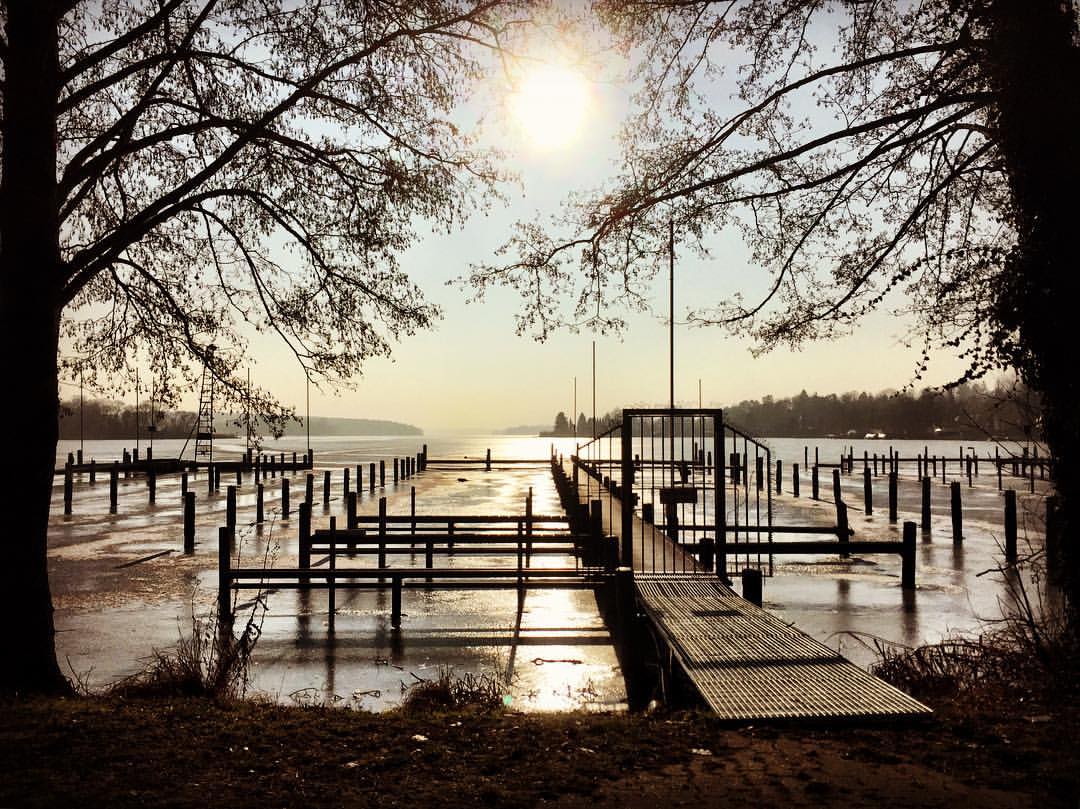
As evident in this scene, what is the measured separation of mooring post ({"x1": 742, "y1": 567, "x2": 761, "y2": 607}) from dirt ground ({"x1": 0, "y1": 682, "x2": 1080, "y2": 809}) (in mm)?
4295

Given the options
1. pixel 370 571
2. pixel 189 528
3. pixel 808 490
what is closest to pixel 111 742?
pixel 370 571

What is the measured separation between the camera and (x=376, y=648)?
1302 cm

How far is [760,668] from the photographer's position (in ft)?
26.3

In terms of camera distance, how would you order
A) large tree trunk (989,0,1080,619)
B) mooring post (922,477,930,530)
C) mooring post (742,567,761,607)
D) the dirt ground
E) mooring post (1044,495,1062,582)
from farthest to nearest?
mooring post (922,477,930,530) → mooring post (742,567,761,607) → mooring post (1044,495,1062,582) → large tree trunk (989,0,1080,619) → the dirt ground

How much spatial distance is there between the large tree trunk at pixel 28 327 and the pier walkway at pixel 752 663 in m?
6.31

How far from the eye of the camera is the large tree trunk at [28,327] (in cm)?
866

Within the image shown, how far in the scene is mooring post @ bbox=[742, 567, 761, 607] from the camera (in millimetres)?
11594

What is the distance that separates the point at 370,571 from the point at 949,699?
902 cm

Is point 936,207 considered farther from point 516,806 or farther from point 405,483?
point 405,483

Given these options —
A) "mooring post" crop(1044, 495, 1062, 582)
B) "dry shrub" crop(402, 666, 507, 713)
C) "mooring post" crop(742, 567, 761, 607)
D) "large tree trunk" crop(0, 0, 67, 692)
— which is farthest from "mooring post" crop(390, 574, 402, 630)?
"mooring post" crop(1044, 495, 1062, 582)

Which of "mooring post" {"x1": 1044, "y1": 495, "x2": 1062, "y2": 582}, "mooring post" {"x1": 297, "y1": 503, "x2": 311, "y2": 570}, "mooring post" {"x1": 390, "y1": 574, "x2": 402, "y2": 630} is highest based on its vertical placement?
"mooring post" {"x1": 1044, "y1": 495, "x2": 1062, "y2": 582}

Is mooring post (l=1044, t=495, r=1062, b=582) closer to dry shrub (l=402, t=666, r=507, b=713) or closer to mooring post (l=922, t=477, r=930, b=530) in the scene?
dry shrub (l=402, t=666, r=507, b=713)

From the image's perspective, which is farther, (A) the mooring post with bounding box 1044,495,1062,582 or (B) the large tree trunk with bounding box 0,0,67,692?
(A) the mooring post with bounding box 1044,495,1062,582

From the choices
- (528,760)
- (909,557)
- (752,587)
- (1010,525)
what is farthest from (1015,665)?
(1010,525)
